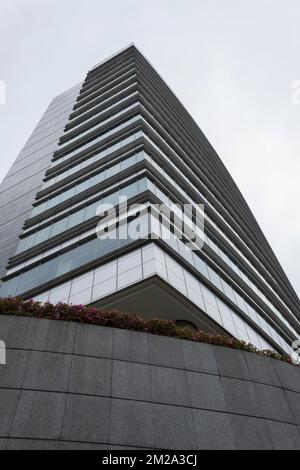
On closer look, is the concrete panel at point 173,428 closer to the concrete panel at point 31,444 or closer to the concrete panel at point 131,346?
the concrete panel at point 131,346

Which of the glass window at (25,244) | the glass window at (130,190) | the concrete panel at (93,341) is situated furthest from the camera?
the glass window at (25,244)

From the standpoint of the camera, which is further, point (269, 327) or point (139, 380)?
point (269, 327)

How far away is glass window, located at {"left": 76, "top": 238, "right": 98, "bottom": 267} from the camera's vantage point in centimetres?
2072

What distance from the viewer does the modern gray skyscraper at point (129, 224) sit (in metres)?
18.7

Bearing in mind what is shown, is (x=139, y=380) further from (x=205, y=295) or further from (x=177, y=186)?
(x=177, y=186)

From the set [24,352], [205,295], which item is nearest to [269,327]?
[205,295]

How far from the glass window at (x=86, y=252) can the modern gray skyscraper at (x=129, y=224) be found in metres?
0.07

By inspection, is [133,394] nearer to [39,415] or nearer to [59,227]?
[39,415]

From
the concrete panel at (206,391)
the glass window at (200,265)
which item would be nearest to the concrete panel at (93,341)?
the concrete panel at (206,391)

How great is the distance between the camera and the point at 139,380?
38.0 feet

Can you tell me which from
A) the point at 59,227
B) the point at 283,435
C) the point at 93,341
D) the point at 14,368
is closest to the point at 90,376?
the point at 93,341

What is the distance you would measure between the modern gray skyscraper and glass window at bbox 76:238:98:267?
71 mm


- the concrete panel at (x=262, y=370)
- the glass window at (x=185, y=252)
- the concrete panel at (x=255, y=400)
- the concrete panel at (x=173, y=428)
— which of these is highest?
the glass window at (x=185, y=252)

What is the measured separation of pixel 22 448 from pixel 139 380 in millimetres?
3357
